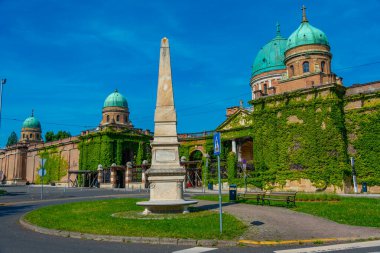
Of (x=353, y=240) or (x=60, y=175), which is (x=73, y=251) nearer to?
(x=353, y=240)

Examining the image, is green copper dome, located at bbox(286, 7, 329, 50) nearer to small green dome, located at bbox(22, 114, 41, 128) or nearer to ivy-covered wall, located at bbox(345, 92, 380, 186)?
ivy-covered wall, located at bbox(345, 92, 380, 186)

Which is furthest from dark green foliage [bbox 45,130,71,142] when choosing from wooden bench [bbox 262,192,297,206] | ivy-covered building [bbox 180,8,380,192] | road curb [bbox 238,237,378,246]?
road curb [bbox 238,237,378,246]

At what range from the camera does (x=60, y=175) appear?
71375 mm

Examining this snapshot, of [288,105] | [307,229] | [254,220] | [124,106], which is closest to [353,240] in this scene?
[307,229]

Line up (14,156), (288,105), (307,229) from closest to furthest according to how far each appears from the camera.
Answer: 1. (307,229)
2. (288,105)
3. (14,156)

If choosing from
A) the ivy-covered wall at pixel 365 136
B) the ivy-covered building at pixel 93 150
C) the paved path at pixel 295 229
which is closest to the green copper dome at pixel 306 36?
the ivy-covered wall at pixel 365 136

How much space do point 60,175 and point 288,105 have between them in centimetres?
5250

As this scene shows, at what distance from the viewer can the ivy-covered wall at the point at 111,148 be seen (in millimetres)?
59156

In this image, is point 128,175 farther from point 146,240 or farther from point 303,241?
point 303,241

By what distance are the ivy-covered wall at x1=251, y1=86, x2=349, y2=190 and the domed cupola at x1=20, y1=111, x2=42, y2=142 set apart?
70520mm

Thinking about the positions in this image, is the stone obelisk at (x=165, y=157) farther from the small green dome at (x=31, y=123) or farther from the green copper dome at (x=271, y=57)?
the small green dome at (x=31, y=123)

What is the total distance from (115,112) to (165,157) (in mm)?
52246

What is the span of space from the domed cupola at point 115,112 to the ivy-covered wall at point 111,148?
4.02 m

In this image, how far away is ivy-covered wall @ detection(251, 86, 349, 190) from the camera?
3250cm
